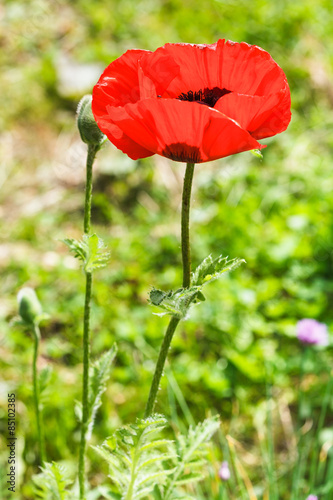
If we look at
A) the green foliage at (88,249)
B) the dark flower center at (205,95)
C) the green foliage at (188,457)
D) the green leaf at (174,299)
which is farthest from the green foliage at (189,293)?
the green foliage at (188,457)

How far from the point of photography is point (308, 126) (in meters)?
3.15

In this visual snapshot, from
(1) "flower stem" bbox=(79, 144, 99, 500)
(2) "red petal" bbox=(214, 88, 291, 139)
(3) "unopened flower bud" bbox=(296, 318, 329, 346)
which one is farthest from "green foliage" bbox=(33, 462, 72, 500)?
(3) "unopened flower bud" bbox=(296, 318, 329, 346)

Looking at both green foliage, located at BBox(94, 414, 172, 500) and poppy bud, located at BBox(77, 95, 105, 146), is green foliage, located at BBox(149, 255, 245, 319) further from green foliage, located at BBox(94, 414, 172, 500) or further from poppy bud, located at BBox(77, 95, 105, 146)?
poppy bud, located at BBox(77, 95, 105, 146)

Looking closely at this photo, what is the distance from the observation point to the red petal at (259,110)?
0.79 metres

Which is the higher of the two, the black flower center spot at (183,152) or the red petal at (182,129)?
the red petal at (182,129)

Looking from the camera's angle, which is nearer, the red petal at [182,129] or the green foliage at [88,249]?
the red petal at [182,129]

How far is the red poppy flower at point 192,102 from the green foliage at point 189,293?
166 millimetres

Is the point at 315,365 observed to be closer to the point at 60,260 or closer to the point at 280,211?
the point at 280,211

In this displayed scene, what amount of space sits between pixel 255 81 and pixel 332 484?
0.95 m

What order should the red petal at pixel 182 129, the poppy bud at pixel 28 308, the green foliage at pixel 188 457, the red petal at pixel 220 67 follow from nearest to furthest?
the red petal at pixel 182 129 < the red petal at pixel 220 67 < the green foliage at pixel 188 457 < the poppy bud at pixel 28 308

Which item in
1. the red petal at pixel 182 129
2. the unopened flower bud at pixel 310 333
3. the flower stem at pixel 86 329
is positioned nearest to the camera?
the red petal at pixel 182 129

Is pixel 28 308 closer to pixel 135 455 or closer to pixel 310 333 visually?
pixel 135 455

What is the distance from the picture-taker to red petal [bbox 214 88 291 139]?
79cm

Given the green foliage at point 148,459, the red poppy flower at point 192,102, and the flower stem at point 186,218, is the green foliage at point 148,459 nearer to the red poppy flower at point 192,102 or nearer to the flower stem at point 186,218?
the flower stem at point 186,218
